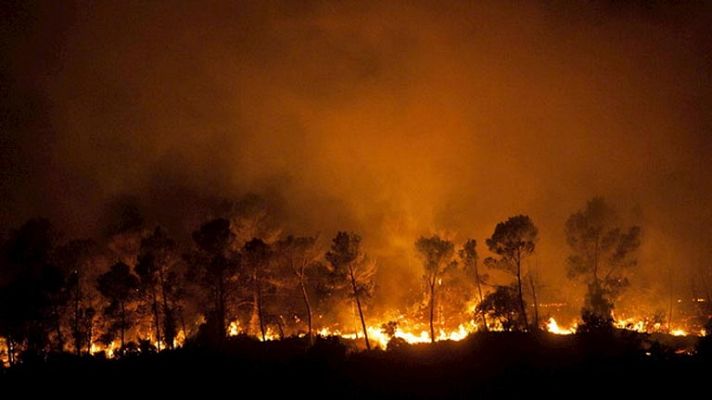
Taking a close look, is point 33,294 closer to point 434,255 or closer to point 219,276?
point 219,276

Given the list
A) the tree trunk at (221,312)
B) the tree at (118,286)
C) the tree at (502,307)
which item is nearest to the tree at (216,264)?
the tree trunk at (221,312)

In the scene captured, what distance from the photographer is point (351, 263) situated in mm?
37312

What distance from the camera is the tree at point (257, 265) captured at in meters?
37.6

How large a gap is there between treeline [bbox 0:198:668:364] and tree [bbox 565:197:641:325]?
9 cm

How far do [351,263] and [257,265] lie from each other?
728 cm

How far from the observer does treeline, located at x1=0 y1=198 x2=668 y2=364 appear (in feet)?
118

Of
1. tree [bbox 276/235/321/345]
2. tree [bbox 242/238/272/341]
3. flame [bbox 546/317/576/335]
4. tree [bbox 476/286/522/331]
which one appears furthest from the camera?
→ flame [bbox 546/317/576/335]

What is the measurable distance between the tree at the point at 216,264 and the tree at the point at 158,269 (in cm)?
205

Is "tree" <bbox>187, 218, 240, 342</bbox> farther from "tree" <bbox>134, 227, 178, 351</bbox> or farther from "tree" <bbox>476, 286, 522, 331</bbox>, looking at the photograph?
"tree" <bbox>476, 286, 522, 331</bbox>

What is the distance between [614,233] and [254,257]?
99.5 ft

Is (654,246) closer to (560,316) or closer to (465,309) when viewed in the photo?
(560,316)

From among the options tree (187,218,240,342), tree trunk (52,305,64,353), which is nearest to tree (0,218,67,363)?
tree trunk (52,305,64,353)

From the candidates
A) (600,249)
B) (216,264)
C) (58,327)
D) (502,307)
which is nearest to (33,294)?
(58,327)

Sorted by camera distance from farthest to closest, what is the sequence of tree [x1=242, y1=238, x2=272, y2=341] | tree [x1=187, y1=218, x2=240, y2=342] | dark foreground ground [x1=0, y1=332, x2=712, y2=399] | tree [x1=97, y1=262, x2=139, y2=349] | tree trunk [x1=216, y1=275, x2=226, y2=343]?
tree [x1=242, y1=238, x2=272, y2=341] → tree [x1=187, y1=218, x2=240, y2=342] → tree trunk [x1=216, y1=275, x2=226, y2=343] → tree [x1=97, y1=262, x2=139, y2=349] → dark foreground ground [x1=0, y1=332, x2=712, y2=399]
